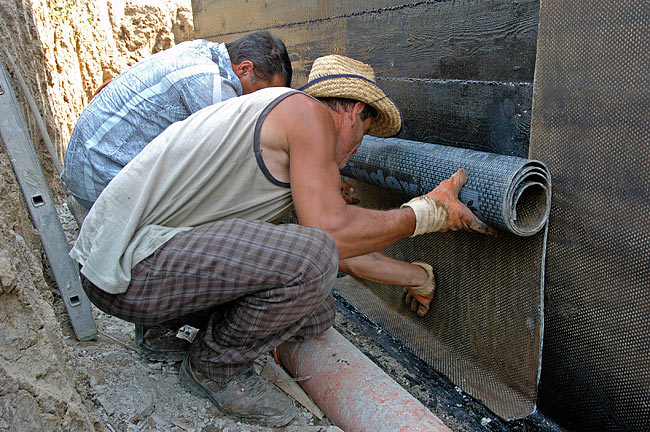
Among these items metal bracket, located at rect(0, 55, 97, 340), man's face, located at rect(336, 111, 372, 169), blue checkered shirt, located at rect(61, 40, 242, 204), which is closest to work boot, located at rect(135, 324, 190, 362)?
metal bracket, located at rect(0, 55, 97, 340)

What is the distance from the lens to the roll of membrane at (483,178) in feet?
6.14

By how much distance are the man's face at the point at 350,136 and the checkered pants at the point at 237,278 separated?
1.58 ft

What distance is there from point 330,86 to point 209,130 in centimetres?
52

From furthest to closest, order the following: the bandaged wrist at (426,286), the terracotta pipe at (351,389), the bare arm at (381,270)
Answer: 1. the bandaged wrist at (426,286)
2. the bare arm at (381,270)
3. the terracotta pipe at (351,389)

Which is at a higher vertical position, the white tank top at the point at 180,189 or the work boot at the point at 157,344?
the white tank top at the point at 180,189

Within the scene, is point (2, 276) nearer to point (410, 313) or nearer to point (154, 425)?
point (154, 425)

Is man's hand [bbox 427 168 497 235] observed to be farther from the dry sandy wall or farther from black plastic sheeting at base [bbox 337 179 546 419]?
the dry sandy wall

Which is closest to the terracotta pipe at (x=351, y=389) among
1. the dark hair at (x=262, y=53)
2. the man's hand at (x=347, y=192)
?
the man's hand at (x=347, y=192)

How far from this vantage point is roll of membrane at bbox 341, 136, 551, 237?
1871mm

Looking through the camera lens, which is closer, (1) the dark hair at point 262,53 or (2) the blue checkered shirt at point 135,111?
(2) the blue checkered shirt at point 135,111

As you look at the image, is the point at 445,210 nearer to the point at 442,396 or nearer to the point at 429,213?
the point at 429,213

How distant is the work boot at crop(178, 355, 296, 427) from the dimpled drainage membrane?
86 cm

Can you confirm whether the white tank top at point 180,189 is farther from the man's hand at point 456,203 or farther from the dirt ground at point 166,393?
the man's hand at point 456,203

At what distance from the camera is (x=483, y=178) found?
1957 mm
